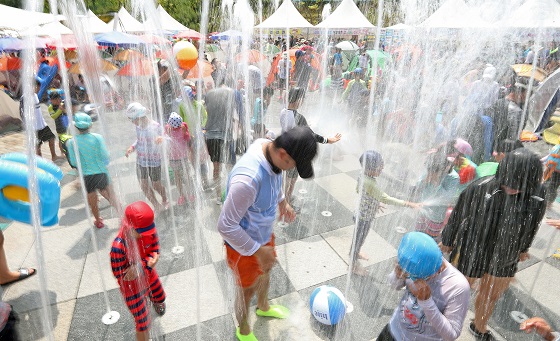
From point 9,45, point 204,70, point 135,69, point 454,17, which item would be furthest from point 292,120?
point 9,45

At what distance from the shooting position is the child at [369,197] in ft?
11.2

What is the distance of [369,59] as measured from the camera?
44.1 ft

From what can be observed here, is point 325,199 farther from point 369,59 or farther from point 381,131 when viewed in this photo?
point 369,59

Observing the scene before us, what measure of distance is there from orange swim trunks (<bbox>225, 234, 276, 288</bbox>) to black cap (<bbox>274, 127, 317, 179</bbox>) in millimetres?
864

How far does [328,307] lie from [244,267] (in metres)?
1.09

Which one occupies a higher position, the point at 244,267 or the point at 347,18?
the point at 347,18

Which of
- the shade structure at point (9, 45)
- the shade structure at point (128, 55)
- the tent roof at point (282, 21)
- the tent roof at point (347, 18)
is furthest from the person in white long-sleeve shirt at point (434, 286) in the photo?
the tent roof at point (282, 21)

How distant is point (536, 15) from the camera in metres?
9.55

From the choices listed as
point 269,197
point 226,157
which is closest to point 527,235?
point 269,197

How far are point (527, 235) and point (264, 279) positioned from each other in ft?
7.27

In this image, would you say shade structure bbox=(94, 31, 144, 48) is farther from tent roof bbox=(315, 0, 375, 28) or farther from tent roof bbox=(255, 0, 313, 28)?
tent roof bbox=(315, 0, 375, 28)

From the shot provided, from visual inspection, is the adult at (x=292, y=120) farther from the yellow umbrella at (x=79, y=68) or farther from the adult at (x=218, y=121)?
the yellow umbrella at (x=79, y=68)

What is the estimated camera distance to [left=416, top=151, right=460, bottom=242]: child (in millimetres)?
3662

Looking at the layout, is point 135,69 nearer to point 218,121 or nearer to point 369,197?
point 218,121
